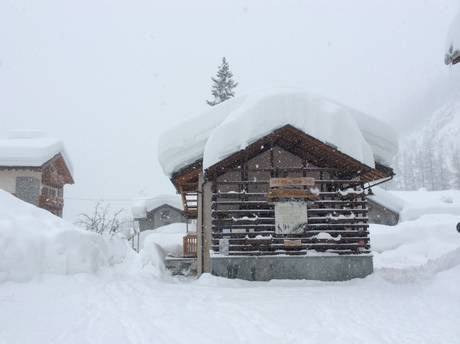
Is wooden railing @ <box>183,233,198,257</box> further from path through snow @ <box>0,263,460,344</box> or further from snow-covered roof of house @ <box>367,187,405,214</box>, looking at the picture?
snow-covered roof of house @ <box>367,187,405,214</box>

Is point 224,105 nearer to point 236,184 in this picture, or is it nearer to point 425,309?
point 236,184

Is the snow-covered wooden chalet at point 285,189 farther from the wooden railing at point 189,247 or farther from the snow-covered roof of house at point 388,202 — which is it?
the snow-covered roof of house at point 388,202

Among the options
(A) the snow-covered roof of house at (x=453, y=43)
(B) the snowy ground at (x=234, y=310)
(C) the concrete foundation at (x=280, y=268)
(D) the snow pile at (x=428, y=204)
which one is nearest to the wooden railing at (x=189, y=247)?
(B) the snowy ground at (x=234, y=310)

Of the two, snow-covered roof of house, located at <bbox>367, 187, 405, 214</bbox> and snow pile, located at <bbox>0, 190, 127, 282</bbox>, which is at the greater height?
snow-covered roof of house, located at <bbox>367, 187, 405, 214</bbox>

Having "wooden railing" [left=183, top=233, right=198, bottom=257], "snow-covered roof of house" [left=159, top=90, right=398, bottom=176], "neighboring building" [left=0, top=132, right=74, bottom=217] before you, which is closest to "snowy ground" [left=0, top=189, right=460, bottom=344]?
"snow-covered roof of house" [left=159, top=90, right=398, bottom=176]

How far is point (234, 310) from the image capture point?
759 centimetres

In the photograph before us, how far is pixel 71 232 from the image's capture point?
41.4 ft

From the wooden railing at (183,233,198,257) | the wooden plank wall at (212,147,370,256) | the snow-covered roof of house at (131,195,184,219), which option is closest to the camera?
the wooden plank wall at (212,147,370,256)

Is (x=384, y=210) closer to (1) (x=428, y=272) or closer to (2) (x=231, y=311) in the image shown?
(1) (x=428, y=272)

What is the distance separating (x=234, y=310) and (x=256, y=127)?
5.55 metres

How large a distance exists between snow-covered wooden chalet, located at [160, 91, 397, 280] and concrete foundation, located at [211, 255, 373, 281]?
0.03 metres

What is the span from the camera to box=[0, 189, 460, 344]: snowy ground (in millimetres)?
5863

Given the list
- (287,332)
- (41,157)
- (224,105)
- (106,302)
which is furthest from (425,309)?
(41,157)

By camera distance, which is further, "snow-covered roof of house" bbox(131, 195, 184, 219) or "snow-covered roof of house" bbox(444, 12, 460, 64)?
"snow-covered roof of house" bbox(131, 195, 184, 219)
